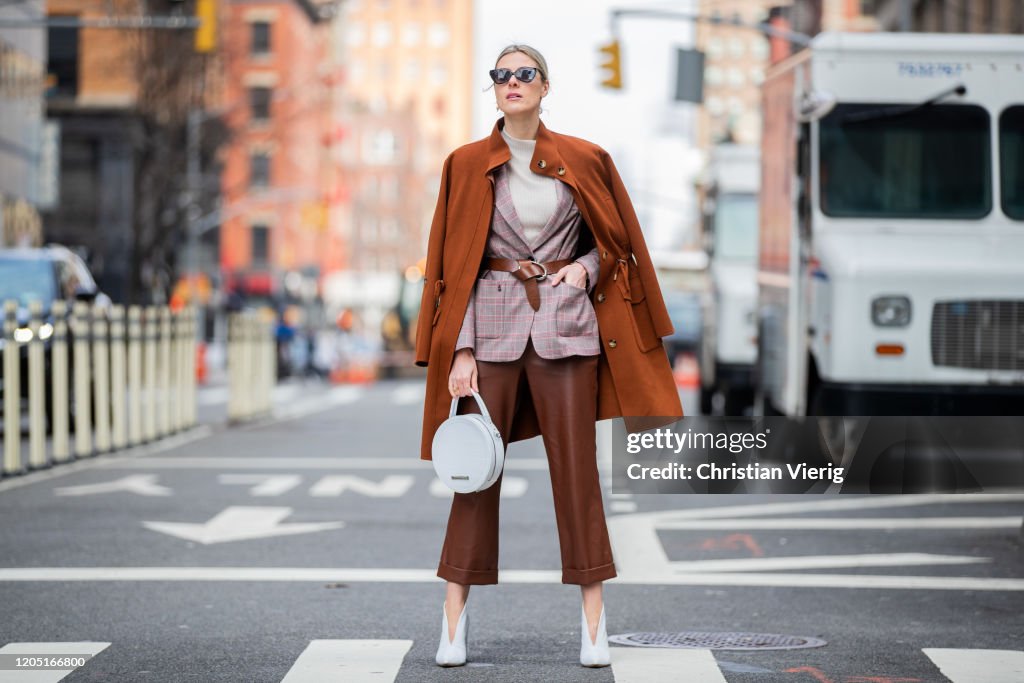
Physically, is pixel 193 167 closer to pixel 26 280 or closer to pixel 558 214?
pixel 26 280

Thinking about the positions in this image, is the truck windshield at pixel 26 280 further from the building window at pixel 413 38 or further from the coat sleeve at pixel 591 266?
the building window at pixel 413 38

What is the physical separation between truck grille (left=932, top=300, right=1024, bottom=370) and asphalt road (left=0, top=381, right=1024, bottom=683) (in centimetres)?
100

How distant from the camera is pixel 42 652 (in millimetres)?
6340

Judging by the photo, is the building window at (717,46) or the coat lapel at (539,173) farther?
the building window at (717,46)

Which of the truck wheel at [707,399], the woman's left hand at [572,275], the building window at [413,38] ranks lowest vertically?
the truck wheel at [707,399]

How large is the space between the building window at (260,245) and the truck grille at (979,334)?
71593 mm

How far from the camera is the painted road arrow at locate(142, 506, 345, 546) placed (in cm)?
1011

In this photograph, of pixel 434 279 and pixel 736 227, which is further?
pixel 736 227

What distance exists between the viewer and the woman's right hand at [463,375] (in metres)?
5.96

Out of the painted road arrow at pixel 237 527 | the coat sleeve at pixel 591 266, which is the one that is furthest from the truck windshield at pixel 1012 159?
the coat sleeve at pixel 591 266

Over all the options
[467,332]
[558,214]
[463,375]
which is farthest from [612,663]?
[558,214]

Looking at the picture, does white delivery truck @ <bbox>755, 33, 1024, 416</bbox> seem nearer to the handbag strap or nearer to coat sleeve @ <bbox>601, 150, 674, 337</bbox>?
coat sleeve @ <bbox>601, 150, 674, 337</bbox>

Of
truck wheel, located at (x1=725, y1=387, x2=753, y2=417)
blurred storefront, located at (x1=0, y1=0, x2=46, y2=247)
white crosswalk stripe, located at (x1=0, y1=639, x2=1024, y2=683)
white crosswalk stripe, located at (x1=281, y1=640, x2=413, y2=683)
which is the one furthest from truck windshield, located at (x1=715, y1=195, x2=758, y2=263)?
blurred storefront, located at (x1=0, y1=0, x2=46, y2=247)

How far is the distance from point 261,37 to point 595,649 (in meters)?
78.9
